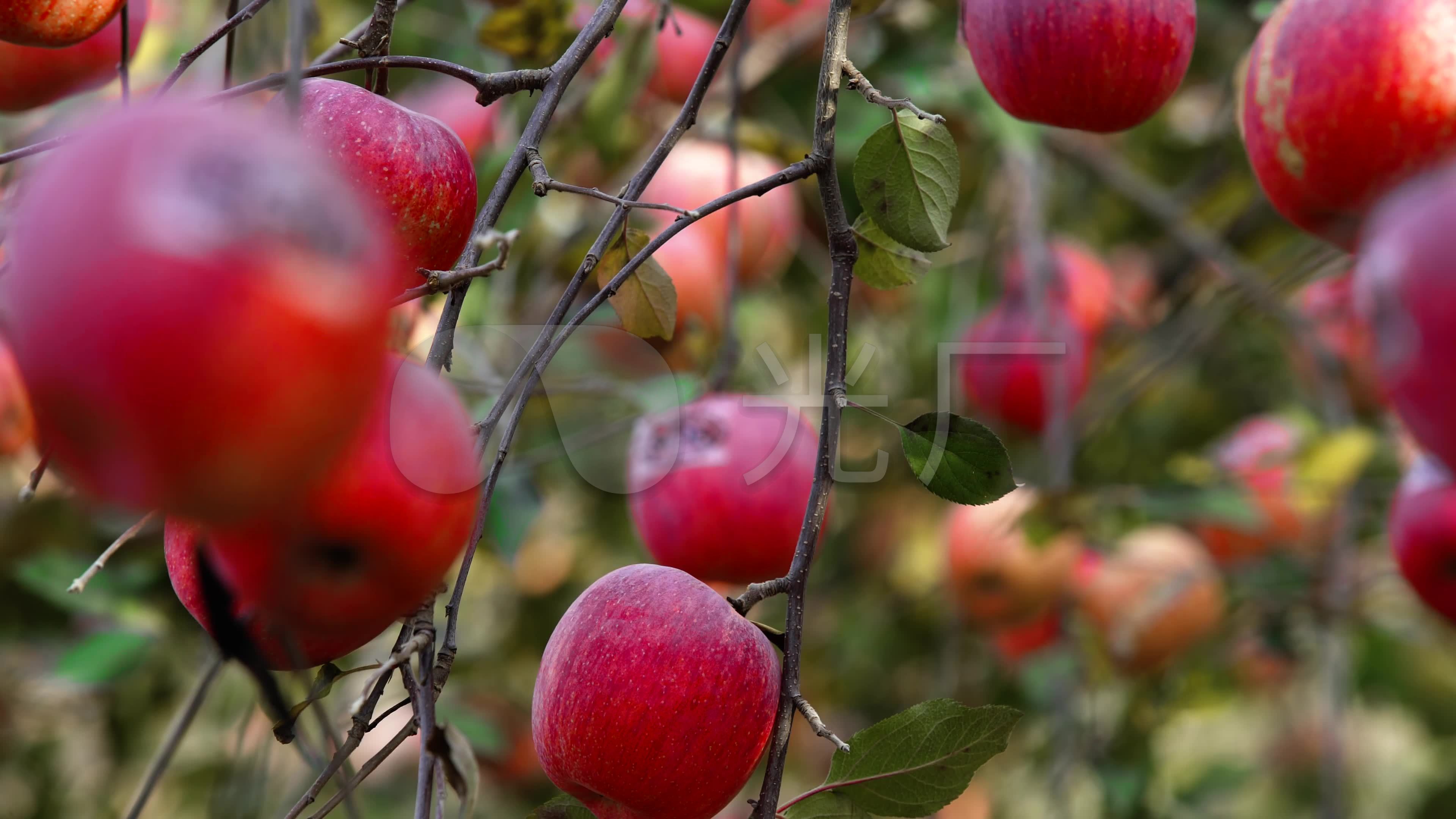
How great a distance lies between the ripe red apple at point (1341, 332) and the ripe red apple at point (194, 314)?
1612mm

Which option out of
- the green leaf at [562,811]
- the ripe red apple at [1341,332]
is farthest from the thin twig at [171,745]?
the ripe red apple at [1341,332]

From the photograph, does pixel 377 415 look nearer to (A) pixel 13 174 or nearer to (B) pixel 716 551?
(B) pixel 716 551

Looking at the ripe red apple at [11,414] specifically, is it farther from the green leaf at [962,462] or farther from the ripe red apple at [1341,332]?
the ripe red apple at [1341,332]

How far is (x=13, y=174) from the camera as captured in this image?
0.96m

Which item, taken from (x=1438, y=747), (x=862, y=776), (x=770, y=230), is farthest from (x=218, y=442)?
(x=1438, y=747)

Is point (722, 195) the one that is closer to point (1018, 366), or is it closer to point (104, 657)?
point (1018, 366)

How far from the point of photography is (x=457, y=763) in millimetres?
496

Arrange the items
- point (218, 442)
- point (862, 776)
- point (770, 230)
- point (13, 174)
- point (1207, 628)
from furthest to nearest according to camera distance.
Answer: point (1207, 628) → point (770, 230) → point (13, 174) → point (862, 776) → point (218, 442)

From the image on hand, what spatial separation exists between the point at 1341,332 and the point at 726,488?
1264mm

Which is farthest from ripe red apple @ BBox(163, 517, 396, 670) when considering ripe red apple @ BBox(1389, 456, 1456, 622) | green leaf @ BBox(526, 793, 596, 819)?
ripe red apple @ BBox(1389, 456, 1456, 622)

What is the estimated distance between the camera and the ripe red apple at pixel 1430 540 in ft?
3.01

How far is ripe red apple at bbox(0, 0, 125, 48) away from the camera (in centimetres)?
61

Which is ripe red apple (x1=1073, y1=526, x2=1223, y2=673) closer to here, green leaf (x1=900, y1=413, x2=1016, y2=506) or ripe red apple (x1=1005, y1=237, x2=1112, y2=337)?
ripe red apple (x1=1005, y1=237, x2=1112, y2=337)

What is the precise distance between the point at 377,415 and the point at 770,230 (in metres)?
1.15
